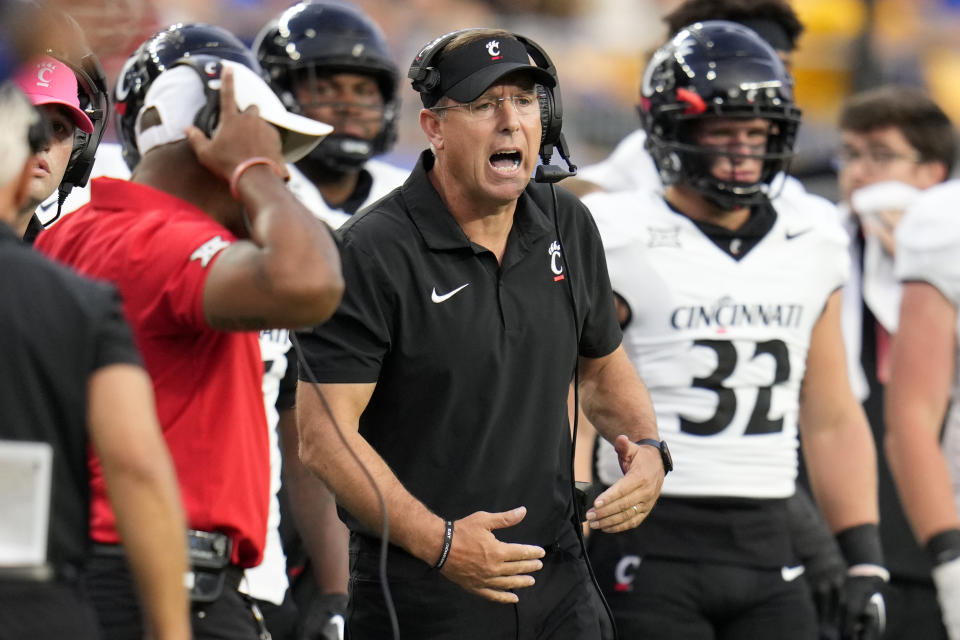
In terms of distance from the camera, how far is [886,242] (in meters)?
5.63

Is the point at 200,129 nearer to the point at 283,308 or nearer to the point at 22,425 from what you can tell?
the point at 283,308

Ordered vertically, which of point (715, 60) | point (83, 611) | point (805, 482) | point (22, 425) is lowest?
point (805, 482)

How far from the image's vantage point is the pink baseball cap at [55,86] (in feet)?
11.3

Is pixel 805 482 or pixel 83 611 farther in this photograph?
pixel 805 482

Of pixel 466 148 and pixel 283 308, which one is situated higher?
pixel 466 148

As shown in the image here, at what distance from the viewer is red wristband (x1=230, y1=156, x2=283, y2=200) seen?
267 centimetres

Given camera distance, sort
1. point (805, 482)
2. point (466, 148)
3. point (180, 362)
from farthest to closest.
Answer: point (805, 482) < point (466, 148) < point (180, 362)

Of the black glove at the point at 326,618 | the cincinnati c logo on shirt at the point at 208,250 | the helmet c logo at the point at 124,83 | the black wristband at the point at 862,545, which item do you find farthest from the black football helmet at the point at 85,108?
the black wristband at the point at 862,545

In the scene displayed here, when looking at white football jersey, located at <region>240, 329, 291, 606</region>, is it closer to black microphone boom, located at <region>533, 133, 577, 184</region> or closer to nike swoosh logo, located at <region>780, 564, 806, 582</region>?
black microphone boom, located at <region>533, 133, 577, 184</region>

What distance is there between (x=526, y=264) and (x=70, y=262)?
1.03 m

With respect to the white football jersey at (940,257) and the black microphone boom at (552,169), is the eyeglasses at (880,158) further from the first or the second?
the black microphone boom at (552,169)

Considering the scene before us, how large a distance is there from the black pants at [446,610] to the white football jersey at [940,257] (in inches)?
74.1

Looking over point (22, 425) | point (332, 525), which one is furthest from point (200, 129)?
point (332, 525)

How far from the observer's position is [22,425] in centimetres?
206
